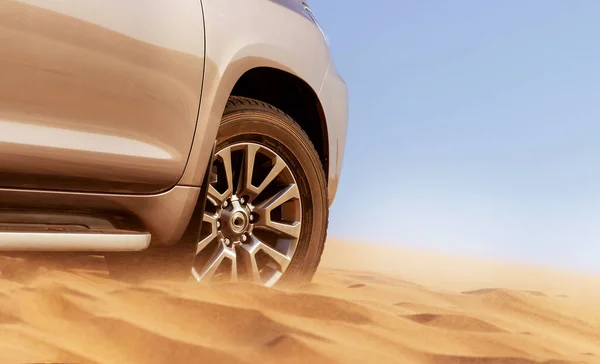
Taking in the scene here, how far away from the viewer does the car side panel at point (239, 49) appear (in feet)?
8.87

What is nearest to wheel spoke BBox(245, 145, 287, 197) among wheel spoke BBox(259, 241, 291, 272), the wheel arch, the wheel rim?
the wheel rim

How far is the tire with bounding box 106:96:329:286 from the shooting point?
111 inches

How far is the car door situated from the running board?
0.16m

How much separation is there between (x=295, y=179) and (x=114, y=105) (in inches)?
42.6

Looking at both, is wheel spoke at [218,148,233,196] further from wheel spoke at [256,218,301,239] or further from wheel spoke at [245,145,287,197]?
wheel spoke at [256,218,301,239]

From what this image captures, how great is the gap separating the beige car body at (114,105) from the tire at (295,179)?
165 mm

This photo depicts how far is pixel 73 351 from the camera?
1.76 meters

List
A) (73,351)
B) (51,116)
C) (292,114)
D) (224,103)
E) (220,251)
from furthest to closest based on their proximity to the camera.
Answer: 1. (292,114)
2. (220,251)
3. (224,103)
4. (51,116)
5. (73,351)

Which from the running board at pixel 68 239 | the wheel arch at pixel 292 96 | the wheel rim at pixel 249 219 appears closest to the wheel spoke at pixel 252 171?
the wheel rim at pixel 249 219

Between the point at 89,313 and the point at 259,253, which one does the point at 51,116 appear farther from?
the point at 259,253

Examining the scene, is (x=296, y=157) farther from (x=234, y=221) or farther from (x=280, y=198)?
(x=234, y=221)

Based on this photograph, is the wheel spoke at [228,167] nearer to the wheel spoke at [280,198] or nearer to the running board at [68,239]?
the wheel spoke at [280,198]

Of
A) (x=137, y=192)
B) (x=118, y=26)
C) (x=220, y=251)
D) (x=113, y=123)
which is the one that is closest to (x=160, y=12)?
(x=118, y=26)

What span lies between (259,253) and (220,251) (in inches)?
9.8
